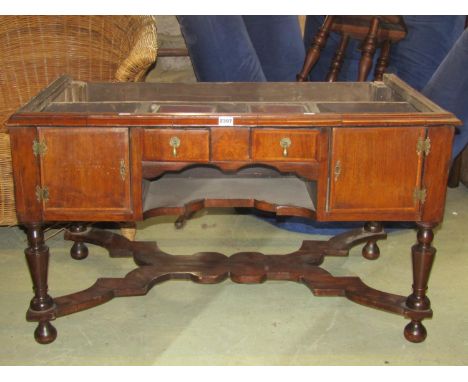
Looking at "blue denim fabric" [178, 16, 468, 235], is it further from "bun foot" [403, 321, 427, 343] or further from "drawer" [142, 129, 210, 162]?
"drawer" [142, 129, 210, 162]

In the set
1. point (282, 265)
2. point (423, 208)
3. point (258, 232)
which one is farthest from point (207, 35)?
point (423, 208)

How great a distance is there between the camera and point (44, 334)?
271 centimetres

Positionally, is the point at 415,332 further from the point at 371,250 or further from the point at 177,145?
the point at 177,145

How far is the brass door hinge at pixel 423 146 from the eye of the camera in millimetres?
2443

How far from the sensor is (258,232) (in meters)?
3.76

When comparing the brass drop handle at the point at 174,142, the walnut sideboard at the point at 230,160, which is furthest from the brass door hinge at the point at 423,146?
the brass drop handle at the point at 174,142

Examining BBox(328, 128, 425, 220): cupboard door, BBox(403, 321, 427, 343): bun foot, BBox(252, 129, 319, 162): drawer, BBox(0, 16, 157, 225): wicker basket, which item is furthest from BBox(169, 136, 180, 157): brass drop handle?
BBox(0, 16, 157, 225): wicker basket

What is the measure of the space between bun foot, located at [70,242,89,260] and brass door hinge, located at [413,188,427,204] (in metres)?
1.68

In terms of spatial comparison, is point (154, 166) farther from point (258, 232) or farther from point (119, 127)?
point (258, 232)

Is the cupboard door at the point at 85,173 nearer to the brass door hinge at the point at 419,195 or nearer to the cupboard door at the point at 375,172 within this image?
the cupboard door at the point at 375,172

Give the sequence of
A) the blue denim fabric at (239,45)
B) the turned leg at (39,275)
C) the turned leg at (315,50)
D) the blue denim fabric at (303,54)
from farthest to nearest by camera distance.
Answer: the turned leg at (315,50) < the blue denim fabric at (239,45) < the blue denim fabric at (303,54) < the turned leg at (39,275)

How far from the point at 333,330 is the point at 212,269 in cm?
56

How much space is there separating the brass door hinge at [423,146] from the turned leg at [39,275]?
4.50 feet

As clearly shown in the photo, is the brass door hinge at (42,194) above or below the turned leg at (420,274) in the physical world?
above
